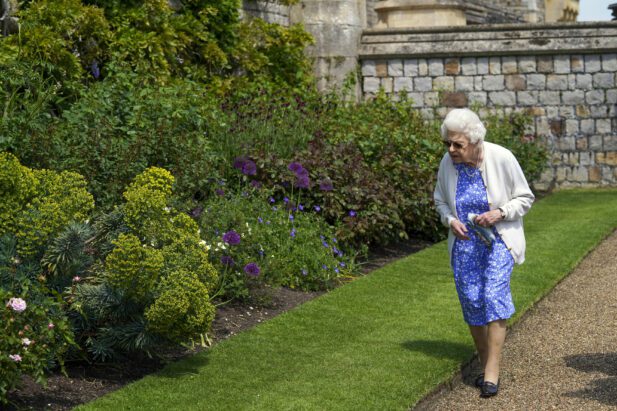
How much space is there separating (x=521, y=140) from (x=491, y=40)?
62.5 inches

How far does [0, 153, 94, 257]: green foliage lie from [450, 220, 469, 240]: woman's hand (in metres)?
1.87

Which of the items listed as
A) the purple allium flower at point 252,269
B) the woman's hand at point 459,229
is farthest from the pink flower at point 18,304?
the purple allium flower at point 252,269

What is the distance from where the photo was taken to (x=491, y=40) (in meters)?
16.1

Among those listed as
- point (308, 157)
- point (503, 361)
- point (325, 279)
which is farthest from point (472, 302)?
point (308, 157)

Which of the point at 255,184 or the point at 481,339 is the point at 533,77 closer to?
the point at 255,184

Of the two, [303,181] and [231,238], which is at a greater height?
[303,181]

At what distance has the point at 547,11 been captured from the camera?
29.9 m

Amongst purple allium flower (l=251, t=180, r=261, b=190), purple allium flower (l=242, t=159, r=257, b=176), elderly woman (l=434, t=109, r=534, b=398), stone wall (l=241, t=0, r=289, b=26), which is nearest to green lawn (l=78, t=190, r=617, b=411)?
elderly woman (l=434, t=109, r=534, b=398)

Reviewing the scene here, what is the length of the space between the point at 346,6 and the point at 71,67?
6392 millimetres

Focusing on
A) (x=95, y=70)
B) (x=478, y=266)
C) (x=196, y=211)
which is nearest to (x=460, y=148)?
(x=478, y=266)

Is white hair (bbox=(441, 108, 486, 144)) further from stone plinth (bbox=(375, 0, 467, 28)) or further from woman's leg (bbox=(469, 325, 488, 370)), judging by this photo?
stone plinth (bbox=(375, 0, 467, 28))

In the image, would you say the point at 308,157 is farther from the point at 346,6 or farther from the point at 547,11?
the point at 547,11

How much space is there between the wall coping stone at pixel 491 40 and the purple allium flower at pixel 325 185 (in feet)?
23.0

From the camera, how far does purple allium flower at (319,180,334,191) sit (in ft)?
31.4
